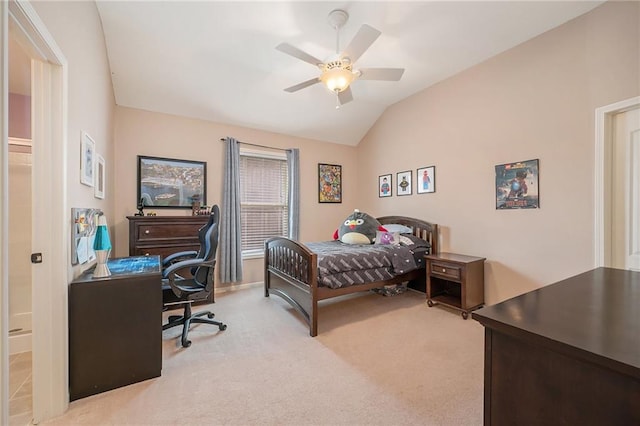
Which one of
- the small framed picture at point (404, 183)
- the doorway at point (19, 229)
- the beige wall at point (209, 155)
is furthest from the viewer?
A: the small framed picture at point (404, 183)

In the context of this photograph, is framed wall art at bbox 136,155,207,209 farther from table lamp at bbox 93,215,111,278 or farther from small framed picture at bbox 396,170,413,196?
small framed picture at bbox 396,170,413,196

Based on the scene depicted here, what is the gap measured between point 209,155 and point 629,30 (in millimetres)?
4631

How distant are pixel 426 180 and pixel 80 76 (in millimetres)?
3928

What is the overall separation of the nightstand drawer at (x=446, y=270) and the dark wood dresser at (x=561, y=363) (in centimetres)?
216

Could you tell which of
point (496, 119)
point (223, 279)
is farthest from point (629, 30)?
point (223, 279)

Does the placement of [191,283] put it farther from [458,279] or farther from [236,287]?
[458,279]

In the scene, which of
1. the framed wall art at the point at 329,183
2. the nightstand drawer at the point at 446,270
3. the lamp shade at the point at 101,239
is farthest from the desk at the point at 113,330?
the framed wall art at the point at 329,183

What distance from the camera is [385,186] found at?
4.69 metres

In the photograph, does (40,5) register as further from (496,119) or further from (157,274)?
(496,119)

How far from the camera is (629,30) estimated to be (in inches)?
87.8

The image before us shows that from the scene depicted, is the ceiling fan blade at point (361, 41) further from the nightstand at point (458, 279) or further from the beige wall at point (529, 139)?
the nightstand at point (458, 279)

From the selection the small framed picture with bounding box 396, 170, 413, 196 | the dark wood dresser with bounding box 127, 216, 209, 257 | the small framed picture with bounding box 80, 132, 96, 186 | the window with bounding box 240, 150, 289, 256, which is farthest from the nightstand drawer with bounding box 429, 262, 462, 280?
the small framed picture with bounding box 80, 132, 96, 186

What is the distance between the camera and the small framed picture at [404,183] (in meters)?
4.23

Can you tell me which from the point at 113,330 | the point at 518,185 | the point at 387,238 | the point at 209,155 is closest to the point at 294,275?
the point at 387,238
